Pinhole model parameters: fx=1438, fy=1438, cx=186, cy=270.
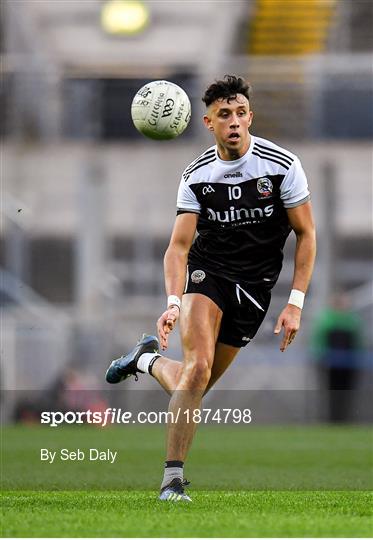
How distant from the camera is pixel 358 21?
73.3 ft

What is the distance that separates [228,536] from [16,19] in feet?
58.3

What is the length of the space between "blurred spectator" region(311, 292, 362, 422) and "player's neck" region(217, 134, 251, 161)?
33.6ft

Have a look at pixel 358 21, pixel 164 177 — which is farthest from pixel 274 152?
pixel 358 21

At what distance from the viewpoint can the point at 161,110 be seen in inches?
309

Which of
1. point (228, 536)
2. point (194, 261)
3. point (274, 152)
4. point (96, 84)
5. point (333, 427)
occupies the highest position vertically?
point (96, 84)

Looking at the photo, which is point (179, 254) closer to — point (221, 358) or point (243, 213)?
point (243, 213)

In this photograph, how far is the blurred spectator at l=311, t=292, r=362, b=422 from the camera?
17719 mm

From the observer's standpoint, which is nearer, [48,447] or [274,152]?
[274,152]

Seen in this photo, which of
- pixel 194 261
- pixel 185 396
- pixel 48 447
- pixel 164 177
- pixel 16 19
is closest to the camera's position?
pixel 185 396

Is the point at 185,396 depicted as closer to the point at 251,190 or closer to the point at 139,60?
the point at 251,190

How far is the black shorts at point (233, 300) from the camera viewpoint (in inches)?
296

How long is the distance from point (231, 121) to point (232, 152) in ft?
0.59

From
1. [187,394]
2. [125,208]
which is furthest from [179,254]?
[125,208]

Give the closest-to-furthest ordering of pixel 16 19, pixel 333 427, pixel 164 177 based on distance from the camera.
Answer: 1. pixel 333 427
2. pixel 164 177
3. pixel 16 19
